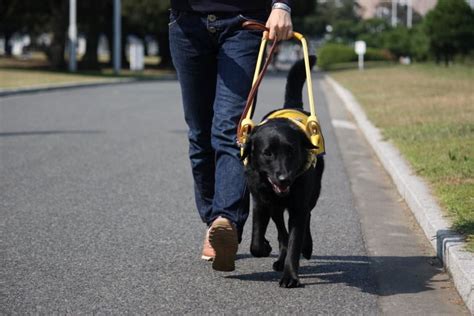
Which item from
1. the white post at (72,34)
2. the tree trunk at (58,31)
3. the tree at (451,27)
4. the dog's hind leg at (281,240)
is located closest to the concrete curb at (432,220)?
the dog's hind leg at (281,240)

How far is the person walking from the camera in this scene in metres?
4.79

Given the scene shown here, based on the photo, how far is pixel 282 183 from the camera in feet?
14.2

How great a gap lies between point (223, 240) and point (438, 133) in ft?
23.3

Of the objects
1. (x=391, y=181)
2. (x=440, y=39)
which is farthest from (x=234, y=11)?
(x=440, y=39)

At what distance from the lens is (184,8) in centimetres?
509

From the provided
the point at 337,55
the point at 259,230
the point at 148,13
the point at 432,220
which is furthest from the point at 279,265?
the point at 337,55

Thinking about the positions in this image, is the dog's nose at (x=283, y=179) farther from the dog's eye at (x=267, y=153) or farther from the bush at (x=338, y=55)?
the bush at (x=338, y=55)

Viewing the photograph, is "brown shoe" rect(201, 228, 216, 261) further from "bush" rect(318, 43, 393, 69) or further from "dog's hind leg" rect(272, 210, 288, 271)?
"bush" rect(318, 43, 393, 69)

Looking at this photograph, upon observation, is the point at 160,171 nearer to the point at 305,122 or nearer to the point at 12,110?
the point at 305,122

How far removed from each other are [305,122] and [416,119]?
9120mm

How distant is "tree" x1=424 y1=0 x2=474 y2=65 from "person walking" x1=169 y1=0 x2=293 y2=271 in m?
36.9

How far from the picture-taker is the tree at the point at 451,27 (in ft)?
133

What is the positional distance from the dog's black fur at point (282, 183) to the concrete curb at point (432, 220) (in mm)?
783

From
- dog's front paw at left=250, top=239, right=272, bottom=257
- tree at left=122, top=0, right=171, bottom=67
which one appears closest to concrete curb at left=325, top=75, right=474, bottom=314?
dog's front paw at left=250, top=239, right=272, bottom=257
